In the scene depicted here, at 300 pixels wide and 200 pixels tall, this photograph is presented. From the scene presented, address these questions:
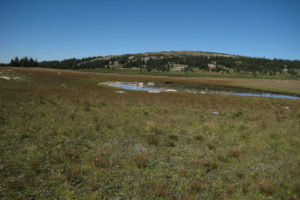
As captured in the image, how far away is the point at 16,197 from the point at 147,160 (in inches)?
193

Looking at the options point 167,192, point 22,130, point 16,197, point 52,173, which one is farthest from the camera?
point 22,130

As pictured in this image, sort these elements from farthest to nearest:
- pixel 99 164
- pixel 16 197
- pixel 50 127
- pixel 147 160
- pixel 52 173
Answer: pixel 50 127 < pixel 147 160 < pixel 99 164 < pixel 52 173 < pixel 16 197

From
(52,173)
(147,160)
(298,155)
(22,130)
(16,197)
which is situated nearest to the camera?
(16,197)

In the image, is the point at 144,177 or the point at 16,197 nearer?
the point at 16,197

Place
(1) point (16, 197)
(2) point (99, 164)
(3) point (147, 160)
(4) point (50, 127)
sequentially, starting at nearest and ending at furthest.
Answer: (1) point (16, 197) → (2) point (99, 164) → (3) point (147, 160) → (4) point (50, 127)

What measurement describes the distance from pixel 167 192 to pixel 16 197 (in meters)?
4.83

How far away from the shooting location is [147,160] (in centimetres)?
813

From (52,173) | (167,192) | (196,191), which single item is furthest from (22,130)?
(196,191)

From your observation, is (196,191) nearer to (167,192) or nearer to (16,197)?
(167,192)

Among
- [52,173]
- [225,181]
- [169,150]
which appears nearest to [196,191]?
[225,181]

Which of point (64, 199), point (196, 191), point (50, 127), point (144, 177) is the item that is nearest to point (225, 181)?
point (196, 191)

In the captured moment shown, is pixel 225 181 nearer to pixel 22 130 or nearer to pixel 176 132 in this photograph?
pixel 176 132

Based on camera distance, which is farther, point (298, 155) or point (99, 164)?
point (298, 155)

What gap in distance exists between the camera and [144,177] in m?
6.84
